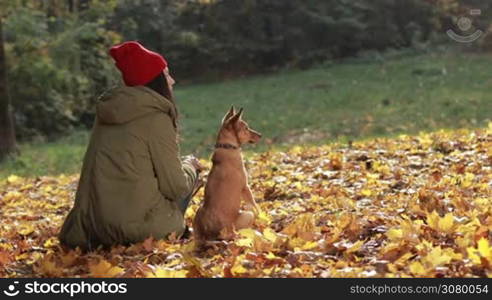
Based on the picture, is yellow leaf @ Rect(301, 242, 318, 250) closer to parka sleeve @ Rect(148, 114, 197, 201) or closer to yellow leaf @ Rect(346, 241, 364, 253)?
yellow leaf @ Rect(346, 241, 364, 253)

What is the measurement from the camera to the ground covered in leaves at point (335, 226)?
403cm

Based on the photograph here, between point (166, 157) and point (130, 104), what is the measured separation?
398 mm

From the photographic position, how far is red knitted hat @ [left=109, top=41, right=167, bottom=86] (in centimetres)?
530

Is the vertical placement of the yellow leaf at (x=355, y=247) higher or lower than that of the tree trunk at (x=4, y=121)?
higher

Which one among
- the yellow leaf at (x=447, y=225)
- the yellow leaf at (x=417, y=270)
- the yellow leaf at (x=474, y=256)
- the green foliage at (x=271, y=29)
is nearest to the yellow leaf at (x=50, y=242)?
the yellow leaf at (x=447, y=225)

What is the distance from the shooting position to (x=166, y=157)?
17.4 ft

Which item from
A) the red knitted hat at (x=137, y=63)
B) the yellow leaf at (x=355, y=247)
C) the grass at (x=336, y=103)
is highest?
the red knitted hat at (x=137, y=63)

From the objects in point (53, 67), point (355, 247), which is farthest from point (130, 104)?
point (53, 67)

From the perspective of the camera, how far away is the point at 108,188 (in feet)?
17.4

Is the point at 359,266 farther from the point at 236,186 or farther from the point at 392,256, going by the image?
the point at 236,186

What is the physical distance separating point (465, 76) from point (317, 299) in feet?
71.2

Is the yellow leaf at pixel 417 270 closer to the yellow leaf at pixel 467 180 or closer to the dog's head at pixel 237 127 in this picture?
the dog's head at pixel 237 127

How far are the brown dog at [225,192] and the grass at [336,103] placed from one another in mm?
8197

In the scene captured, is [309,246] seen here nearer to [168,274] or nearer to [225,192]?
[168,274]
